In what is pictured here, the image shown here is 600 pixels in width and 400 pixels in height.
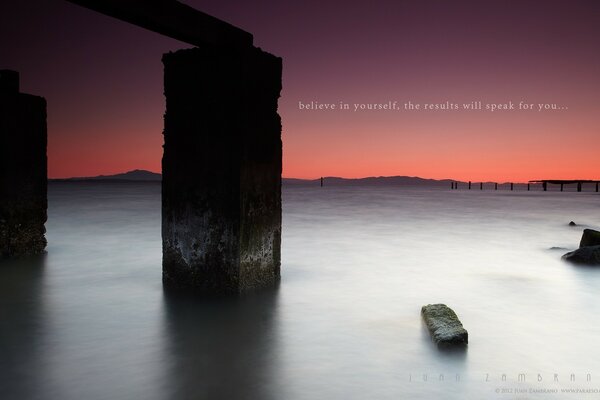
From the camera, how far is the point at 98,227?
1205cm

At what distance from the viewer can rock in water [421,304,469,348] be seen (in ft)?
11.1

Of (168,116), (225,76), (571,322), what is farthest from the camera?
(168,116)

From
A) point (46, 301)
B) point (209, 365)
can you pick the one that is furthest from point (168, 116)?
point (209, 365)

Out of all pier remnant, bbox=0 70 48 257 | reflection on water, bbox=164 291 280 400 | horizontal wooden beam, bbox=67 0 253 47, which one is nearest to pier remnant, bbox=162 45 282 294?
horizontal wooden beam, bbox=67 0 253 47

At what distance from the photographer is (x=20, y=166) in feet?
21.6

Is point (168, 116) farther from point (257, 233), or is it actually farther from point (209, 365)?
point (209, 365)

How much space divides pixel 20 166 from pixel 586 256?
800cm

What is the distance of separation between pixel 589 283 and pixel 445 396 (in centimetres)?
395

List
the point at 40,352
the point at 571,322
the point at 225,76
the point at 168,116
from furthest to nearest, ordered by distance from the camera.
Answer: the point at 168,116, the point at 225,76, the point at 571,322, the point at 40,352

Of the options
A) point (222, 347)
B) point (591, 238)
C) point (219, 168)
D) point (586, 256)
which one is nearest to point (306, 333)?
point (222, 347)

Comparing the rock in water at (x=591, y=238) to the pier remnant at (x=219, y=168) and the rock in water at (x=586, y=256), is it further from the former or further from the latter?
the pier remnant at (x=219, y=168)

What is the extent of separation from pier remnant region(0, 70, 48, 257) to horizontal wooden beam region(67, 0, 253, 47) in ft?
11.5

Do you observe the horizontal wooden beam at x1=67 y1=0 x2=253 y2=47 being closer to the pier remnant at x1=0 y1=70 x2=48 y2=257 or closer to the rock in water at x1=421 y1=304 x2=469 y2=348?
the rock in water at x1=421 y1=304 x2=469 y2=348

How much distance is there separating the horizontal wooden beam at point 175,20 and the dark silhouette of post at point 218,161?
13mm
